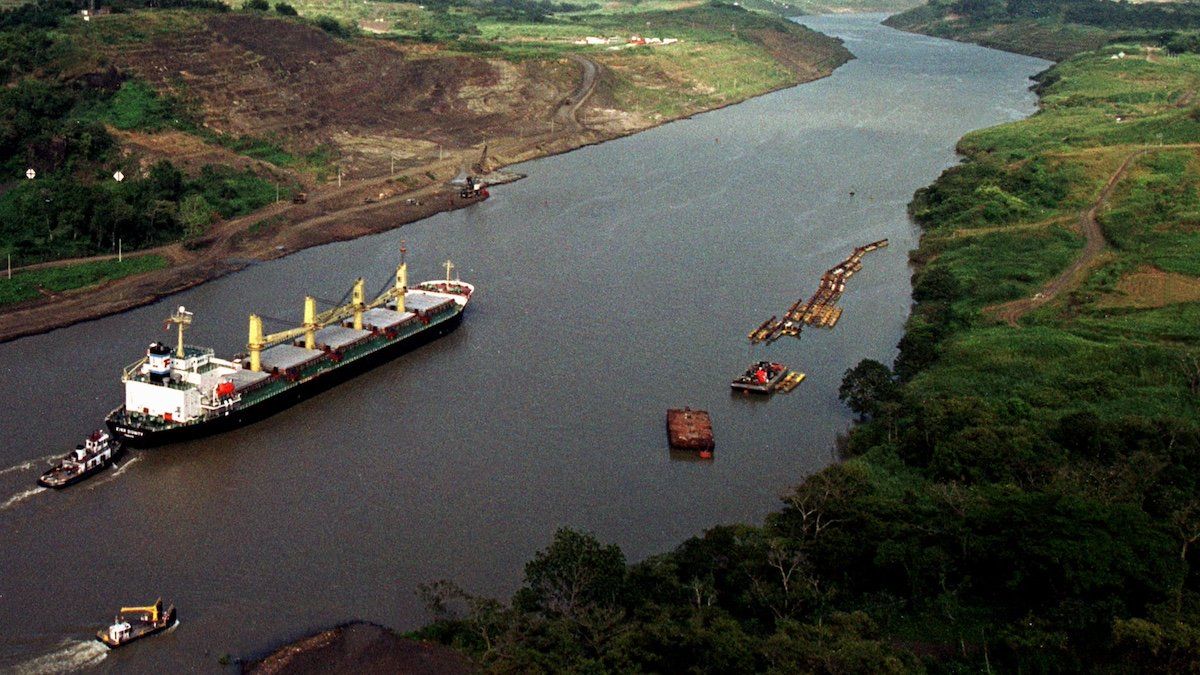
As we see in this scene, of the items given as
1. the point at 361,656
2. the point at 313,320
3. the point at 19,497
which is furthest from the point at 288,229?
the point at 361,656

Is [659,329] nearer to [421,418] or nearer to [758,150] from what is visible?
[421,418]

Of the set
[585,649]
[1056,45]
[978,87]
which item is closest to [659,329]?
[585,649]

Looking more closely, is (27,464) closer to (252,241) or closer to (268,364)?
(268,364)

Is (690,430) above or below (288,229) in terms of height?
below

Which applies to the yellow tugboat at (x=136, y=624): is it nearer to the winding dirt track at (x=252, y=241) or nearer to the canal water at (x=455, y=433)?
the canal water at (x=455, y=433)

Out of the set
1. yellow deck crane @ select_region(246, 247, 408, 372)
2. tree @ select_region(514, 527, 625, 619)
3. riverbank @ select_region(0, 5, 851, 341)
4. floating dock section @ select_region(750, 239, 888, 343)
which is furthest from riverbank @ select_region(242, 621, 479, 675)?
floating dock section @ select_region(750, 239, 888, 343)

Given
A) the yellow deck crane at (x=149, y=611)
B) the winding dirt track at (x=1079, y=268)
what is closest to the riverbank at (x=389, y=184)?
the yellow deck crane at (x=149, y=611)
